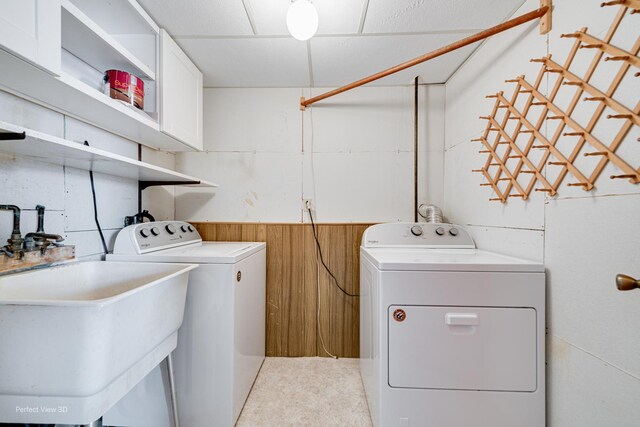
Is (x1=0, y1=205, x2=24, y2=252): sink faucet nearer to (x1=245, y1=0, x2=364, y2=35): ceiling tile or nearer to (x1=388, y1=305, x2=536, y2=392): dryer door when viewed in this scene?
(x1=245, y1=0, x2=364, y2=35): ceiling tile

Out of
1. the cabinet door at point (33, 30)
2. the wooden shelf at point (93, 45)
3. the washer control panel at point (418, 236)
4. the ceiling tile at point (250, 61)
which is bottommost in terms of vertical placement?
the washer control panel at point (418, 236)

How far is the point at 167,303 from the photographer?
1022 mm

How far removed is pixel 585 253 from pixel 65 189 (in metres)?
2.30

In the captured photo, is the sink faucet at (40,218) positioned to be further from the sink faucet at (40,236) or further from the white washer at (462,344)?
the white washer at (462,344)

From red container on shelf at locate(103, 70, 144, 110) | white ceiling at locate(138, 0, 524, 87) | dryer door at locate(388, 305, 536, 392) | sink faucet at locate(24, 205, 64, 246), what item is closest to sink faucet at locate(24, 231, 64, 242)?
sink faucet at locate(24, 205, 64, 246)

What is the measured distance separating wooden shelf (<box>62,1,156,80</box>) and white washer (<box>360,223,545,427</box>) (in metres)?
1.57

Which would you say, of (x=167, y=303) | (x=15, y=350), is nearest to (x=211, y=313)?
(x=167, y=303)

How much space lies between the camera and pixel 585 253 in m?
0.95

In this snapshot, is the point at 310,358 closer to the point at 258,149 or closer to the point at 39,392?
the point at 39,392

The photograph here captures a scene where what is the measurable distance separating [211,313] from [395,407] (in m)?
0.98

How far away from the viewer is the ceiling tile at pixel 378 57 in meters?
1.56

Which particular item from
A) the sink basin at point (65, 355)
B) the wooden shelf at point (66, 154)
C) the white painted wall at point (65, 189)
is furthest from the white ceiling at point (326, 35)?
the sink basin at point (65, 355)

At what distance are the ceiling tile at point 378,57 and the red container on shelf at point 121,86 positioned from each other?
106 cm

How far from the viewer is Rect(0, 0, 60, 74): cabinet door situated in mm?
704
